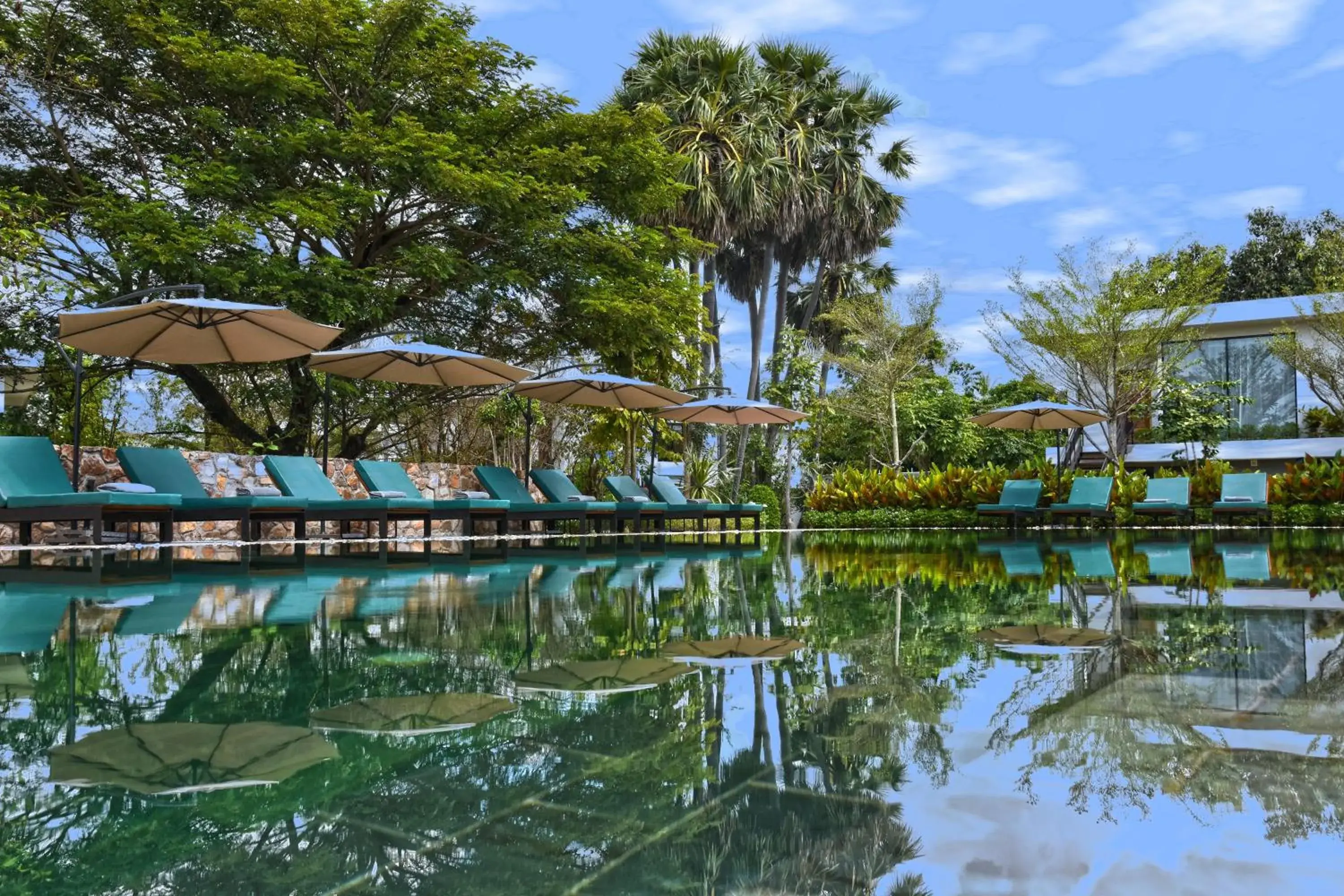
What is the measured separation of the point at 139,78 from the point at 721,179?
38.7 ft

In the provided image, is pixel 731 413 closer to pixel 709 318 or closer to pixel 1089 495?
pixel 1089 495

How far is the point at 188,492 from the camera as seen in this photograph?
10.3m

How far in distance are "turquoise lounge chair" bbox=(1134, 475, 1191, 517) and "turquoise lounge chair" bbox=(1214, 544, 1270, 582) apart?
4.61 m

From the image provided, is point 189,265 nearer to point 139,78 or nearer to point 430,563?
point 139,78

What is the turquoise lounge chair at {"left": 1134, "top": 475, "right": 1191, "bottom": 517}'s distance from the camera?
16516mm

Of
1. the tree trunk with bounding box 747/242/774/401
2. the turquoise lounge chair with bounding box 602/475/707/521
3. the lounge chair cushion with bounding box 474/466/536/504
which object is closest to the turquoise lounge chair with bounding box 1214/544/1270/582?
the turquoise lounge chair with bounding box 602/475/707/521

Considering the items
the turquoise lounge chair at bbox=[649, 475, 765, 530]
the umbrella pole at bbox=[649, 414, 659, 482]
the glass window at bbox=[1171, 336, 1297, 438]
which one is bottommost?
the turquoise lounge chair at bbox=[649, 475, 765, 530]

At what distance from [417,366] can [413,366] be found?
1.03 feet

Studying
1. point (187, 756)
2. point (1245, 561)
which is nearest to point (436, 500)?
point (1245, 561)

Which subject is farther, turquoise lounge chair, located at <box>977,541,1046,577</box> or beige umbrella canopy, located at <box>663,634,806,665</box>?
turquoise lounge chair, located at <box>977,541,1046,577</box>

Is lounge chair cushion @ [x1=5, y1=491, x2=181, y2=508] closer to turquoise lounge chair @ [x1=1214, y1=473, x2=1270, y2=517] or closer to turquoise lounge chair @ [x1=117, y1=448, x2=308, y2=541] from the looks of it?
turquoise lounge chair @ [x1=117, y1=448, x2=308, y2=541]

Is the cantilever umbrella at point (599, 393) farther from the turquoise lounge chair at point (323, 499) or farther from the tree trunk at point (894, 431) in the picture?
the tree trunk at point (894, 431)

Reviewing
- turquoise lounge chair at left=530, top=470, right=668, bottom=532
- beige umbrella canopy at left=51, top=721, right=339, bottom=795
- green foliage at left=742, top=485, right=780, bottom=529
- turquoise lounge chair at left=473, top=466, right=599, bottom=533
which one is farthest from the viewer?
green foliage at left=742, top=485, right=780, bottom=529

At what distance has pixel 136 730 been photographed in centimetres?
250
